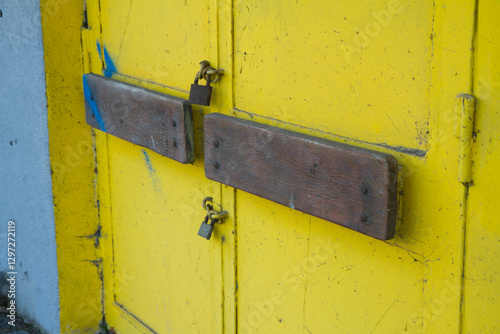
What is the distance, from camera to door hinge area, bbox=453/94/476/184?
3.79 feet

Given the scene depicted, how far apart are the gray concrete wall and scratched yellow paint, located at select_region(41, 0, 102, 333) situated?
34 millimetres

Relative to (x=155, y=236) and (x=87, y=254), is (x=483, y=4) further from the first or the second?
(x=87, y=254)

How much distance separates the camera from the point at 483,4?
1110mm

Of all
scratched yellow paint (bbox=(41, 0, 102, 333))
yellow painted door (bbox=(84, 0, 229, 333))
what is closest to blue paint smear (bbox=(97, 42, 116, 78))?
yellow painted door (bbox=(84, 0, 229, 333))

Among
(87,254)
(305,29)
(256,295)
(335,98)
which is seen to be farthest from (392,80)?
Result: (87,254)

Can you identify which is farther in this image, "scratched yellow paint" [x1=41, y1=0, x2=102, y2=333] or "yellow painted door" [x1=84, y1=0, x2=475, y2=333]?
"scratched yellow paint" [x1=41, y1=0, x2=102, y2=333]

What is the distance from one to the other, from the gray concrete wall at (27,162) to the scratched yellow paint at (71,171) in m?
0.03

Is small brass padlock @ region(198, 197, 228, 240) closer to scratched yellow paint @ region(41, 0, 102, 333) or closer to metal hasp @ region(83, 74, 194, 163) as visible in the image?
metal hasp @ region(83, 74, 194, 163)

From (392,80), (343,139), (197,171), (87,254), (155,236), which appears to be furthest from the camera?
(87,254)

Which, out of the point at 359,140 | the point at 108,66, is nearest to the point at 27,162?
the point at 108,66

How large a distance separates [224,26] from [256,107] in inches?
10.4

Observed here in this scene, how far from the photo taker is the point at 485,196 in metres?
1.16

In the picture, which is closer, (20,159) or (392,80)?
(392,80)

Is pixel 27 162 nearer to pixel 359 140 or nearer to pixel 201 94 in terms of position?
pixel 201 94
